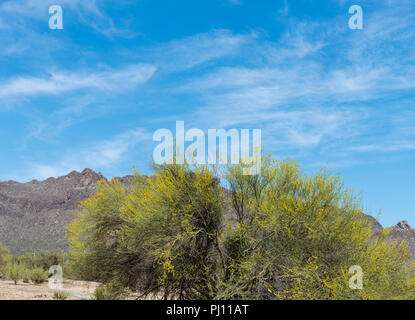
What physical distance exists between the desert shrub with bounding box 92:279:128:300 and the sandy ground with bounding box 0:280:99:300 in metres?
2.52

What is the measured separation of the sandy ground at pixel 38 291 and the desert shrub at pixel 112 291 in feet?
8.27

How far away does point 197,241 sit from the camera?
18.8 meters

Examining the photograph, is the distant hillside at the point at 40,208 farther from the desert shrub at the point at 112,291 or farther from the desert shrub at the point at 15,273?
the desert shrub at the point at 112,291

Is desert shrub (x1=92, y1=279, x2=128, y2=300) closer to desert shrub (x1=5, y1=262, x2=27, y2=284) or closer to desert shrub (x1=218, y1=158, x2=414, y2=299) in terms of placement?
desert shrub (x1=218, y1=158, x2=414, y2=299)

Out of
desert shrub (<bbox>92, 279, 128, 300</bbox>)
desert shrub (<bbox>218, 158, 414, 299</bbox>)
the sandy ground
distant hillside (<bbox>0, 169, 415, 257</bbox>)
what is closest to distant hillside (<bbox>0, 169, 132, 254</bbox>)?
distant hillside (<bbox>0, 169, 415, 257</bbox>)

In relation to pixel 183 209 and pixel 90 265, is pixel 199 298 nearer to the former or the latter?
pixel 183 209

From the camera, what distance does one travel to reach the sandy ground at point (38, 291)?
826 inches

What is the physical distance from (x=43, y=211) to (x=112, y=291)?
77641 millimetres

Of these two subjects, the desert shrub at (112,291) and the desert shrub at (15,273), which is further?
the desert shrub at (15,273)

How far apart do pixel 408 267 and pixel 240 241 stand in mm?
7327

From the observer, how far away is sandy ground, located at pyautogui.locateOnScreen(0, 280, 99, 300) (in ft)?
68.8

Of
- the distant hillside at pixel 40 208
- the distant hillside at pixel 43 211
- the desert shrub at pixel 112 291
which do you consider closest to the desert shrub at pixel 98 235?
the desert shrub at pixel 112 291

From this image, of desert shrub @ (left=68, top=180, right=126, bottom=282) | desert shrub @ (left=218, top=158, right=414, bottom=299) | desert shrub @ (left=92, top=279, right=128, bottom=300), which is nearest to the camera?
desert shrub @ (left=218, top=158, right=414, bottom=299)

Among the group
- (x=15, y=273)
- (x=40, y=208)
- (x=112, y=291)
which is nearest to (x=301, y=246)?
Result: (x=112, y=291)
